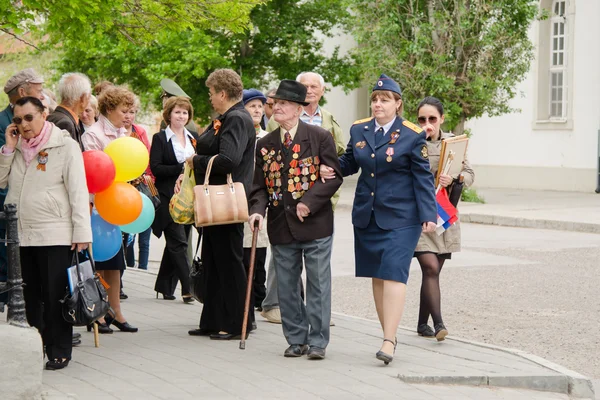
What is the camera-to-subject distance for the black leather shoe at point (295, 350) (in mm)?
7824

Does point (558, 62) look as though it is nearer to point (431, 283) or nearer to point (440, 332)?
point (431, 283)

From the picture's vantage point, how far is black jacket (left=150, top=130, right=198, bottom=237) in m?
10.5

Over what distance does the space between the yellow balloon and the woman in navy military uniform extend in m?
1.52

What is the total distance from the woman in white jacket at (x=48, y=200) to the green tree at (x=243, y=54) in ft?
71.1

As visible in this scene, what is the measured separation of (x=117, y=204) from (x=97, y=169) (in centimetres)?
37

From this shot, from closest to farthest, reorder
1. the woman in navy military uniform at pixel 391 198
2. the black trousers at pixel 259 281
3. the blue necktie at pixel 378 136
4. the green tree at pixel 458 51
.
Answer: the woman in navy military uniform at pixel 391 198, the blue necktie at pixel 378 136, the black trousers at pixel 259 281, the green tree at pixel 458 51

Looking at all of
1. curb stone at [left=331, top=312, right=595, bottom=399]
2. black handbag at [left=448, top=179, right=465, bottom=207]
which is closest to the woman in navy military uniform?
curb stone at [left=331, top=312, right=595, bottom=399]

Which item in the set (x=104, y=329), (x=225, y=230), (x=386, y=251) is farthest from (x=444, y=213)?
(x=104, y=329)

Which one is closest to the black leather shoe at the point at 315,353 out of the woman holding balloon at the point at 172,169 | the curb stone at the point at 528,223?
the woman holding balloon at the point at 172,169

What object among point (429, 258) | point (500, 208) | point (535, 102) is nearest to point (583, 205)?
point (500, 208)

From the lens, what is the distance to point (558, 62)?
28.7 meters

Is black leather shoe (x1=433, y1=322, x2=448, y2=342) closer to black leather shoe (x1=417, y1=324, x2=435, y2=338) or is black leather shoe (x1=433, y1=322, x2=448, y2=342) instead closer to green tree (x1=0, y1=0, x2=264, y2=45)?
black leather shoe (x1=417, y1=324, x2=435, y2=338)

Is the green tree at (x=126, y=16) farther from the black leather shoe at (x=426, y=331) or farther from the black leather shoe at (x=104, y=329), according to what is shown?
the black leather shoe at (x=426, y=331)

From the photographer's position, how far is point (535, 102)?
2888cm
